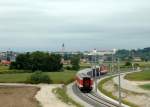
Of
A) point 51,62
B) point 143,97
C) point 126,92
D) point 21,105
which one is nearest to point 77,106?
point 21,105

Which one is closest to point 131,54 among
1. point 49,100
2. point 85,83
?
point 85,83

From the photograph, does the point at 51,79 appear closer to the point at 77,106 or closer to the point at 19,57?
the point at 19,57

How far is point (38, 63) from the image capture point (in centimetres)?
16300

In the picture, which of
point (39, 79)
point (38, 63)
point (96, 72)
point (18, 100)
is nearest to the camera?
point (18, 100)

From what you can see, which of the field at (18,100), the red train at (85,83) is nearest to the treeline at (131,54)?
the red train at (85,83)

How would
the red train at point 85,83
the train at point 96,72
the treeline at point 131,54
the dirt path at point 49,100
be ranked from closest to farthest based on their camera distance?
the dirt path at point 49,100
the treeline at point 131,54
the red train at point 85,83
the train at point 96,72

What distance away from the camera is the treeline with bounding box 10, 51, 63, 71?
162 m

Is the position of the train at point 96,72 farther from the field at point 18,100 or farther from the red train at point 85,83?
the field at point 18,100

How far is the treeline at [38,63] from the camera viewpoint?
533 feet

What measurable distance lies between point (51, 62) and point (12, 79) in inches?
1720

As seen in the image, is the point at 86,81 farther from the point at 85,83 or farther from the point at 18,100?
the point at 18,100

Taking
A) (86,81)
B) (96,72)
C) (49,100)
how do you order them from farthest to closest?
1. (96,72)
2. (86,81)
3. (49,100)

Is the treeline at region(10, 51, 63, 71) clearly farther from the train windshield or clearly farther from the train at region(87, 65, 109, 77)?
the train windshield

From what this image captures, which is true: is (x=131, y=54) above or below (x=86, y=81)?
above
